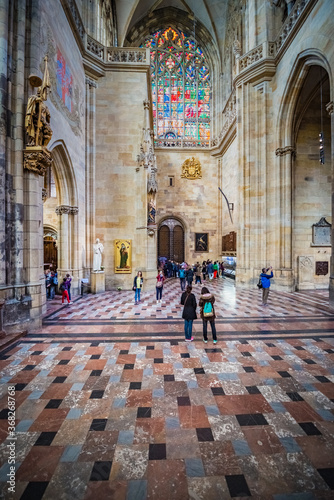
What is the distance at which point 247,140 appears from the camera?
1488 cm

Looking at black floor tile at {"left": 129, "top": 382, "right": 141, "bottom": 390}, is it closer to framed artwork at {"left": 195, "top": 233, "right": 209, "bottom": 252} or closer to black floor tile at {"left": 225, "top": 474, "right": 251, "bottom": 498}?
black floor tile at {"left": 225, "top": 474, "right": 251, "bottom": 498}

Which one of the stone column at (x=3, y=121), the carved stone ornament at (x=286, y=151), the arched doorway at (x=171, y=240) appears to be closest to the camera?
the stone column at (x=3, y=121)

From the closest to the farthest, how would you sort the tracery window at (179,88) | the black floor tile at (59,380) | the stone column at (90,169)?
the black floor tile at (59,380) < the stone column at (90,169) < the tracery window at (179,88)

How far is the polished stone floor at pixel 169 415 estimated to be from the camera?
2.40 meters

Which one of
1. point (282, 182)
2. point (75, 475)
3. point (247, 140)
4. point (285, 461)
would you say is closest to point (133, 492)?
point (75, 475)

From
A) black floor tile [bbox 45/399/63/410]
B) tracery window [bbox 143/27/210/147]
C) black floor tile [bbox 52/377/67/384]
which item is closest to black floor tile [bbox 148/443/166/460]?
black floor tile [bbox 45/399/63/410]

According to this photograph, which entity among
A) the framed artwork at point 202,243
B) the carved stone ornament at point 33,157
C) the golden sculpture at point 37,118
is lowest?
the framed artwork at point 202,243

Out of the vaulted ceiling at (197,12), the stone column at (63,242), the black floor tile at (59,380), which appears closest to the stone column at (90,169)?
the stone column at (63,242)

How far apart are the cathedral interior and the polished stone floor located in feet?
0.08

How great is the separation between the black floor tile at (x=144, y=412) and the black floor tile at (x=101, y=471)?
2.59 ft

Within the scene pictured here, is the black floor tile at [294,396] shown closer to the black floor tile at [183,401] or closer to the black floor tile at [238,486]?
the black floor tile at [183,401]

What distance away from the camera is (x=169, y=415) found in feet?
11.1

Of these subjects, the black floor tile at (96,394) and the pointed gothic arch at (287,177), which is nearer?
the black floor tile at (96,394)

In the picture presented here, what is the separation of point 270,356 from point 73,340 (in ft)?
15.2
